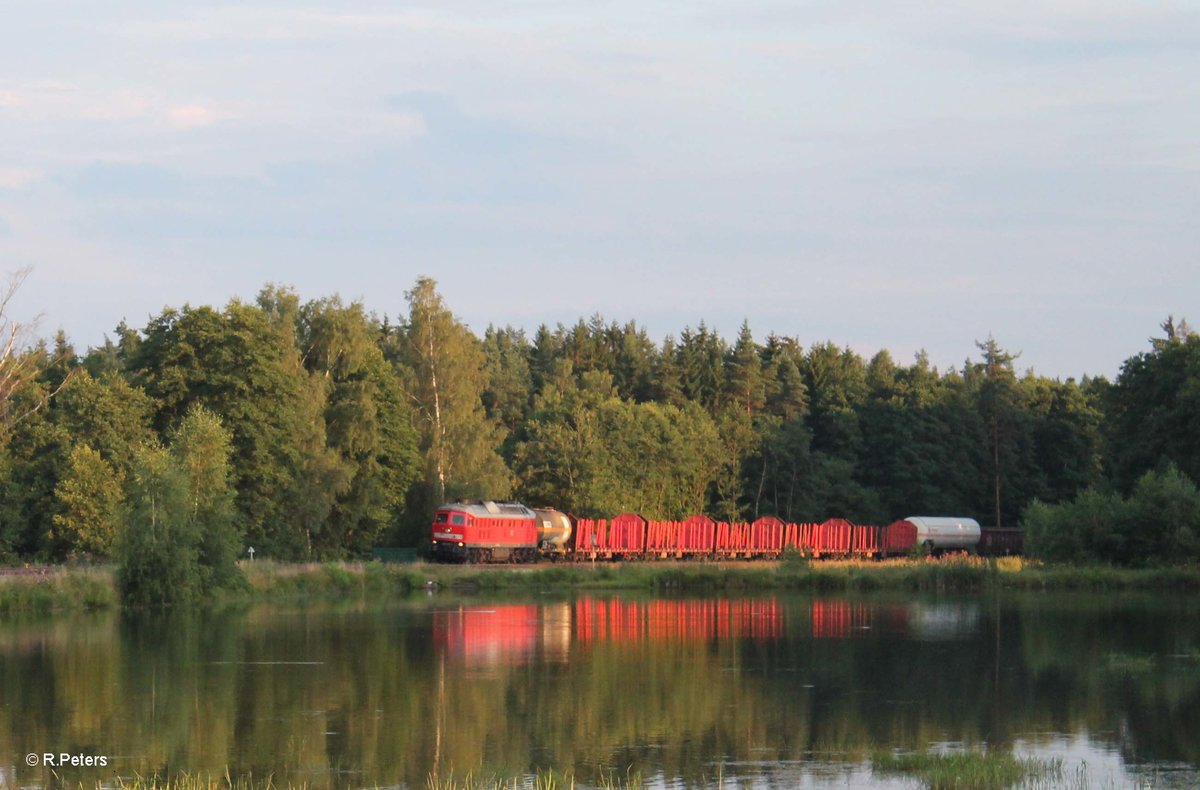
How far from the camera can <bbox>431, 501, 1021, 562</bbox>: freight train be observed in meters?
65.8

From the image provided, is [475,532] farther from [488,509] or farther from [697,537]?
[697,537]

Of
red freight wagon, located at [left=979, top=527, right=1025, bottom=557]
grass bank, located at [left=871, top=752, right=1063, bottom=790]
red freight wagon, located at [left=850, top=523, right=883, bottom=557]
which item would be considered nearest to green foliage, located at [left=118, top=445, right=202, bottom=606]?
grass bank, located at [left=871, top=752, right=1063, bottom=790]

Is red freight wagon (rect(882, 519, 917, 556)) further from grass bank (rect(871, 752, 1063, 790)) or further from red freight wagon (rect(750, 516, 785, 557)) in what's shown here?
grass bank (rect(871, 752, 1063, 790))

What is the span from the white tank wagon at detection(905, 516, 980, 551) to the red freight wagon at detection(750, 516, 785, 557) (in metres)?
8.63

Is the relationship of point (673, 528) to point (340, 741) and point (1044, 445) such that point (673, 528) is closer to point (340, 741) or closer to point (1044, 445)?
point (1044, 445)

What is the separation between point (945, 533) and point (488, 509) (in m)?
32.2

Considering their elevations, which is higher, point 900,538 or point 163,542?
point 163,542

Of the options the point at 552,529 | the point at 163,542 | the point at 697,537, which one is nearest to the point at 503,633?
the point at 163,542

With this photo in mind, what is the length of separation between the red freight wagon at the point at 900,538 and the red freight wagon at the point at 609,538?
17.5 meters

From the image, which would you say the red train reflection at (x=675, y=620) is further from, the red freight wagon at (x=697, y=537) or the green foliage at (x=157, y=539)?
the red freight wagon at (x=697, y=537)

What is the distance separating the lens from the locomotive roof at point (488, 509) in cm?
6556

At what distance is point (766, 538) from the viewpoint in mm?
81625

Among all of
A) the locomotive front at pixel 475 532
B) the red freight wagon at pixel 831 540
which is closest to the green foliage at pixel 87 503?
the locomotive front at pixel 475 532

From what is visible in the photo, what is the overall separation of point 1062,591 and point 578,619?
22.3 meters
